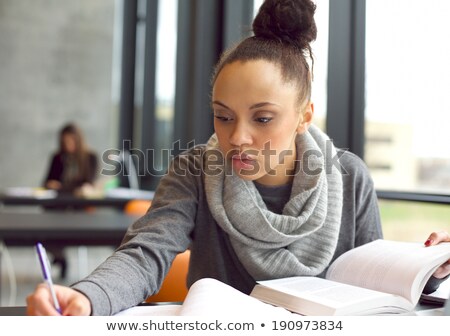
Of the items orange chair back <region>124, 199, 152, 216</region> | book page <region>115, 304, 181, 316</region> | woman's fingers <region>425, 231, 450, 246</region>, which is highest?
woman's fingers <region>425, 231, 450, 246</region>

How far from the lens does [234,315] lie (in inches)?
28.8

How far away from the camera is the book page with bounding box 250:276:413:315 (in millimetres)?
778

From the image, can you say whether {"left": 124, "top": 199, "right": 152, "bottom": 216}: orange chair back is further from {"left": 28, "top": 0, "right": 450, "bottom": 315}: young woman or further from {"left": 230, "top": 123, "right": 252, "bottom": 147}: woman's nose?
{"left": 230, "top": 123, "right": 252, "bottom": 147}: woman's nose

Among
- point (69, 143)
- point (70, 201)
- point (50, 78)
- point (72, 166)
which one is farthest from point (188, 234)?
point (50, 78)

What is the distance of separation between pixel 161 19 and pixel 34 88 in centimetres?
171

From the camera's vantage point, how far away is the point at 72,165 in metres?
5.20

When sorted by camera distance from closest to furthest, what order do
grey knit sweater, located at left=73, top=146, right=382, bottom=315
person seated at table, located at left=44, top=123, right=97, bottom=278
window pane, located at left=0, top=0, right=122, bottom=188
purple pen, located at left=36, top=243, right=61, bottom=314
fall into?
purple pen, located at left=36, top=243, right=61, bottom=314, grey knit sweater, located at left=73, top=146, right=382, bottom=315, person seated at table, located at left=44, top=123, right=97, bottom=278, window pane, located at left=0, top=0, right=122, bottom=188

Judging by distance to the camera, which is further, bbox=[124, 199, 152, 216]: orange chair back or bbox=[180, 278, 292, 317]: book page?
bbox=[124, 199, 152, 216]: orange chair back

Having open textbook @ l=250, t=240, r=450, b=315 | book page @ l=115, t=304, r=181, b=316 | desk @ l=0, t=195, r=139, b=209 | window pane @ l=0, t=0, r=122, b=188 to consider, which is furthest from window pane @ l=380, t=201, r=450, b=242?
window pane @ l=0, t=0, r=122, b=188

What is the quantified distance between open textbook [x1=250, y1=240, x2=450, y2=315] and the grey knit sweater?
178 mm

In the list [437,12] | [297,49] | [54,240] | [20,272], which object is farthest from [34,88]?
[297,49]

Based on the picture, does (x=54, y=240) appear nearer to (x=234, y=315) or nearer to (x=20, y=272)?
(x=234, y=315)

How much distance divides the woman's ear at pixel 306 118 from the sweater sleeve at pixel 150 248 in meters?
0.23

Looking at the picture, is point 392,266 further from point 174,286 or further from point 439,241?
point 174,286
